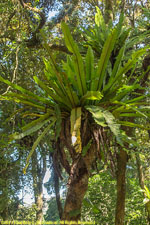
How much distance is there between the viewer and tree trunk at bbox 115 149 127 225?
8.28 feet

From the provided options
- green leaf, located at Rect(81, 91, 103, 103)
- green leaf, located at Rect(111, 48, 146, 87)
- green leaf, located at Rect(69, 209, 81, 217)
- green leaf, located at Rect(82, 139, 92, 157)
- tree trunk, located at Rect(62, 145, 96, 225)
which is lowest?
green leaf, located at Rect(69, 209, 81, 217)

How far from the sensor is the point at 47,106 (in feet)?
6.11

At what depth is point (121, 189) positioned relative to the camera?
2.63m

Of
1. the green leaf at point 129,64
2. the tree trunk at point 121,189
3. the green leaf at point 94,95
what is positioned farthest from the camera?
the tree trunk at point 121,189

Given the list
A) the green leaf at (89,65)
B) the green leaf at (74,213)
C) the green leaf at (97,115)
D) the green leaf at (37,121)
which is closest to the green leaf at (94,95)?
the green leaf at (97,115)

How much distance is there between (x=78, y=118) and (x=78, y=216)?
26.6 inches

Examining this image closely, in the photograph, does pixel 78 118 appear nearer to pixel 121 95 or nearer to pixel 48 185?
pixel 121 95

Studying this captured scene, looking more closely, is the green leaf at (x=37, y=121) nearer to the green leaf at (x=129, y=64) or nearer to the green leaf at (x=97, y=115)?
the green leaf at (x=97, y=115)

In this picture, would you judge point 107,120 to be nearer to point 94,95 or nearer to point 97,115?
point 97,115

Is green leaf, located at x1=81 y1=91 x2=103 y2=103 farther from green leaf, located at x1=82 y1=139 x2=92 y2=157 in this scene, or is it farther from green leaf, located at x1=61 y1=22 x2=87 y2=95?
green leaf, located at x1=82 y1=139 x2=92 y2=157

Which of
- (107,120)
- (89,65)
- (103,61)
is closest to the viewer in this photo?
(107,120)

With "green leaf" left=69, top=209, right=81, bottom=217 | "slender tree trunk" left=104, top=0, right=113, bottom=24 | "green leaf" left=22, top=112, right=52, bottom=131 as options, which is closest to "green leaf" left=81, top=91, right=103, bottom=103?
"green leaf" left=22, top=112, right=52, bottom=131

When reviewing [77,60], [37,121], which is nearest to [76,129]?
[37,121]

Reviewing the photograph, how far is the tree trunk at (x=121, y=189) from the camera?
2.52 metres
